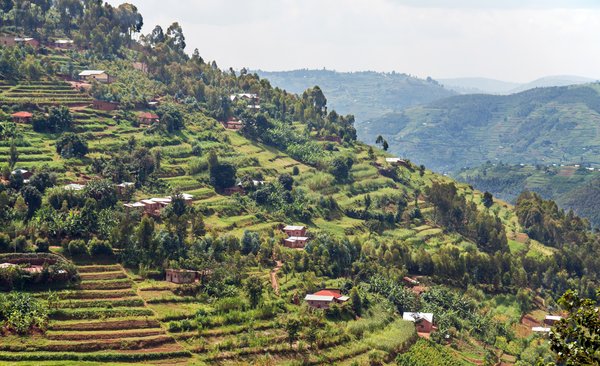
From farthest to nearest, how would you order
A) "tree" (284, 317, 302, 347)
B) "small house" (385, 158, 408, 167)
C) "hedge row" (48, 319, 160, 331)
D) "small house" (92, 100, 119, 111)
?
"small house" (385, 158, 408, 167)
"small house" (92, 100, 119, 111)
"tree" (284, 317, 302, 347)
"hedge row" (48, 319, 160, 331)

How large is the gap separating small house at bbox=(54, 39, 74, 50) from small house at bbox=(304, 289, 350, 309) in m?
70.8

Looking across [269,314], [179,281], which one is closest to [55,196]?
[179,281]

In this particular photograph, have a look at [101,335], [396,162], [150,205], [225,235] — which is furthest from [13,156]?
[396,162]

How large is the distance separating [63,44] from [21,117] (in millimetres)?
33045

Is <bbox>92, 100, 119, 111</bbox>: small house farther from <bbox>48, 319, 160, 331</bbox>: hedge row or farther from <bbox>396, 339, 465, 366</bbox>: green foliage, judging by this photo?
<bbox>396, 339, 465, 366</bbox>: green foliage

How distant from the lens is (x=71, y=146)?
2891 inches

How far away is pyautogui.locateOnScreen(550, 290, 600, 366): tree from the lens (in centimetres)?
1611

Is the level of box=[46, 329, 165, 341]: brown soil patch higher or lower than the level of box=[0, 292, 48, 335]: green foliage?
lower

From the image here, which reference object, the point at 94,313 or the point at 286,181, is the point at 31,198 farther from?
the point at 286,181

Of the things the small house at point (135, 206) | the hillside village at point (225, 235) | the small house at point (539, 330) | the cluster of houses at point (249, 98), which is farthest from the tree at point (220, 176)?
the small house at point (539, 330)

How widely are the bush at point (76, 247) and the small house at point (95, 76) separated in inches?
1947

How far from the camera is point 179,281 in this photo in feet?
175

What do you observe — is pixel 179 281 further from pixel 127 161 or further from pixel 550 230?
pixel 550 230

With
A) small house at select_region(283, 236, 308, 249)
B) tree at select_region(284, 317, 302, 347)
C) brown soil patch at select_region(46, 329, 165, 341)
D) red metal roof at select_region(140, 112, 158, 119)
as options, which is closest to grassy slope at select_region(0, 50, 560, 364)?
brown soil patch at select_region(46, 329, 165, 341)
